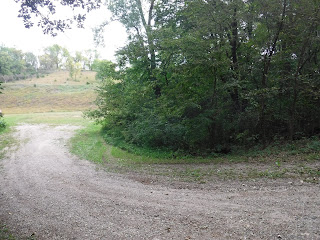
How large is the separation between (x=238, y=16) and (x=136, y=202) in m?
7.84

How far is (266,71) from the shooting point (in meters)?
9.16

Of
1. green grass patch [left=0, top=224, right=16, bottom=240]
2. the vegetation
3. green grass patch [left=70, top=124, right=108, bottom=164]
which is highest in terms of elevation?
the vegetation

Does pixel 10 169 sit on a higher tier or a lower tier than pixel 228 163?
lower

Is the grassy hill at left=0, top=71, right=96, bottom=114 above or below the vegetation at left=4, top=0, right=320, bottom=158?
below

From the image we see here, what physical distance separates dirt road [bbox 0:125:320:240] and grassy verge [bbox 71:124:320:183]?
0.77 m

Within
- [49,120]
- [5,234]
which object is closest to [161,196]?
[5,234]

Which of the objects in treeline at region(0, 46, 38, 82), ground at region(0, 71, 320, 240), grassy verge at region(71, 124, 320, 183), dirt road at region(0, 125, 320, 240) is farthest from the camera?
treeline at region(0, 46, 38, 82)

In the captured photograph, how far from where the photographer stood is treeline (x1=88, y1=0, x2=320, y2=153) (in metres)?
8.71

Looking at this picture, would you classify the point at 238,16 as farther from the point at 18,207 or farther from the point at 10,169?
the point at 10,169

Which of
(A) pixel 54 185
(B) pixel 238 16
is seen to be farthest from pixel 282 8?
(A) pixel 54 185

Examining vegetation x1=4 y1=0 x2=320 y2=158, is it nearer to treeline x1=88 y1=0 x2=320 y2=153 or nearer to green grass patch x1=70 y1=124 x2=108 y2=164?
treeline x1=88 y1=0 x2=320 y2=153

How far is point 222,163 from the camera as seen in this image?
27.2 ft

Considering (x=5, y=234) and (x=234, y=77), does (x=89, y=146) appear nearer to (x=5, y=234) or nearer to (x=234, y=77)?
(x=234, y=77)

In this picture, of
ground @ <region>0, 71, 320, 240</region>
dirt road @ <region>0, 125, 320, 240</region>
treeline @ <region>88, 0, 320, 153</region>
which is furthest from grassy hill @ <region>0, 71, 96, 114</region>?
dirt road @ <region>0, 125, 320, 240</region>
